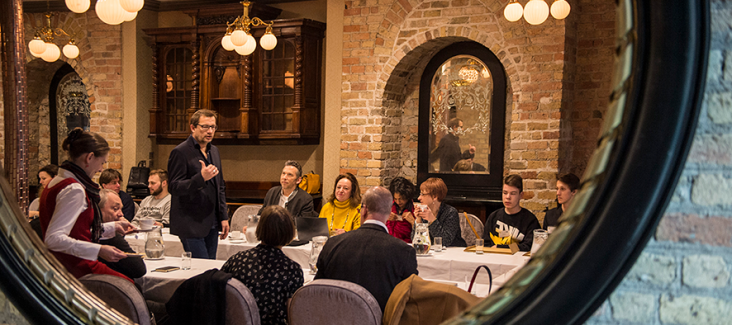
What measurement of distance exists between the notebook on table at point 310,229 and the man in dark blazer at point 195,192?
20.0 inches

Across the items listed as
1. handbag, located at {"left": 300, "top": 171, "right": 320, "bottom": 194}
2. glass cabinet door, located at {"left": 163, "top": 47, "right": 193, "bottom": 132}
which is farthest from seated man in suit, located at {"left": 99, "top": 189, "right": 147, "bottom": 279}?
glass cabinet door, located at {"left": 163, "top": 47, "right": 193, "bottom": 132}

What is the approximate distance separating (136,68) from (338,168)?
2788mm

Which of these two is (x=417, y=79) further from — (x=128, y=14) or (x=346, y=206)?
(x=128, y=14)

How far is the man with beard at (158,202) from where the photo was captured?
449cm

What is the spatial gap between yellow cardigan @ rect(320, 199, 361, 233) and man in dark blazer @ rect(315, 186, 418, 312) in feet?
5.30

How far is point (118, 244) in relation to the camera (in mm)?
2701

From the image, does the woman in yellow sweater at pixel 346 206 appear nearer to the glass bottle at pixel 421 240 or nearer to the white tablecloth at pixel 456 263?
the white tablecloth at pixel 456 263

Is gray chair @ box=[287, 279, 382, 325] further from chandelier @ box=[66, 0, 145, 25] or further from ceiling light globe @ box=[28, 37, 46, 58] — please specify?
ceiling light globe @ box=[28, 37, 46, 58]

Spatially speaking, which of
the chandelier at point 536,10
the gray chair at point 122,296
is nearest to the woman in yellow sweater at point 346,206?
the chandelier at point 536,10

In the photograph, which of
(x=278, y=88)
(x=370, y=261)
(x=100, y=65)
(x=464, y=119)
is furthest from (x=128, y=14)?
(x=100, y=65)

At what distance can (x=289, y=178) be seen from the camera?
14.5 ft

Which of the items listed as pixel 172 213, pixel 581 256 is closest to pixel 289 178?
pixel 172 213

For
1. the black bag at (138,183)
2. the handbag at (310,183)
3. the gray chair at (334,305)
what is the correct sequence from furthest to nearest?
the black bag at (138,183)
the handbag at (310,183)
the gray chair at (334,305)

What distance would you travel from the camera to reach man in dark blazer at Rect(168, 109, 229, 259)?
344 centimetres
